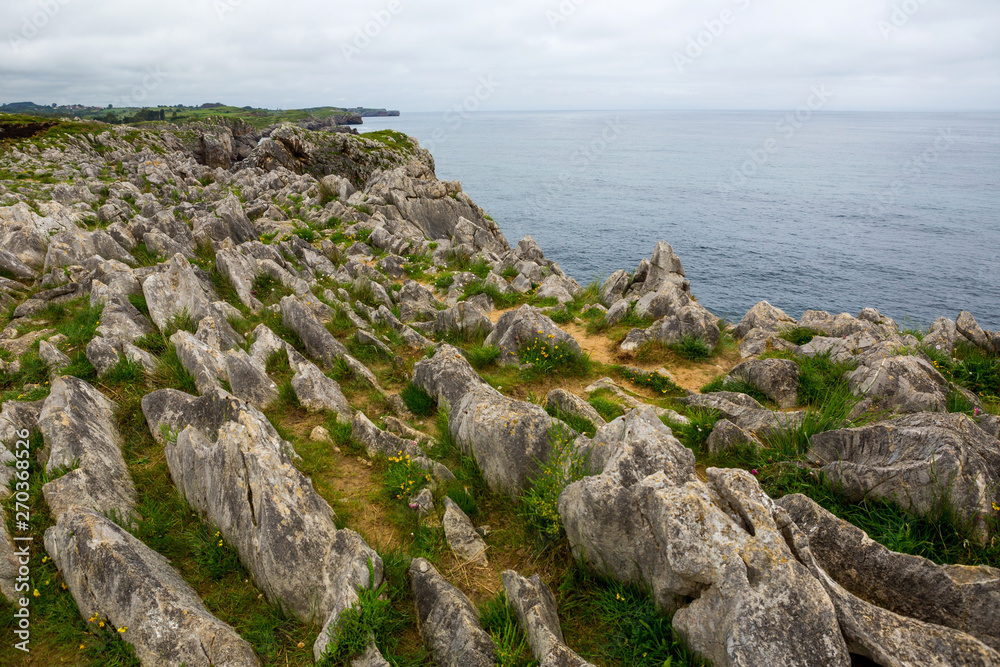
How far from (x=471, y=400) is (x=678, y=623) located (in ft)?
15.8

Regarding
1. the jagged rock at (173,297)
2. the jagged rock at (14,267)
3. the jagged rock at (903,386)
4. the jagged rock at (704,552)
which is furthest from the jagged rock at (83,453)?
the jagged rock at (903,386)

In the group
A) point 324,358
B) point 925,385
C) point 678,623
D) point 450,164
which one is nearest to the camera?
point 678,623

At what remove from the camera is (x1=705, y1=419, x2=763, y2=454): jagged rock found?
29.2ft

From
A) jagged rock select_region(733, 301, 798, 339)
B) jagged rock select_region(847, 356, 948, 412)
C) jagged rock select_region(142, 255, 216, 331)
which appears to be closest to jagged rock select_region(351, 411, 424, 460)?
jagged rock select_region(142, 255, 216, 331)

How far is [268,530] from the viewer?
A: 6223mm

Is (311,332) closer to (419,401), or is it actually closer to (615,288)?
(419,401)

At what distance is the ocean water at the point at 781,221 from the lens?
4547cm

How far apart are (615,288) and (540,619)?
18.2 m

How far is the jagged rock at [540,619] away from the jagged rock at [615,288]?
1631 cm

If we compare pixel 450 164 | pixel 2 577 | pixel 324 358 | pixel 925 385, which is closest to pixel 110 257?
pixel 324 358

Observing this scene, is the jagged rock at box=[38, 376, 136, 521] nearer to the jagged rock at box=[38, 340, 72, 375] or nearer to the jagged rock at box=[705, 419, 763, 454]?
the jagged rock at box=[38, 340, 72, 375]

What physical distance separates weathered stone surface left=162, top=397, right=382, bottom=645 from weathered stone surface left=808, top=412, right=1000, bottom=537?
6.66 m

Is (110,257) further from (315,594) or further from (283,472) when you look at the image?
(315,594)

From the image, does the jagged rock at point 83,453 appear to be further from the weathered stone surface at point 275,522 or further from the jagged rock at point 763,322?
the jagged rock at point 763,322
